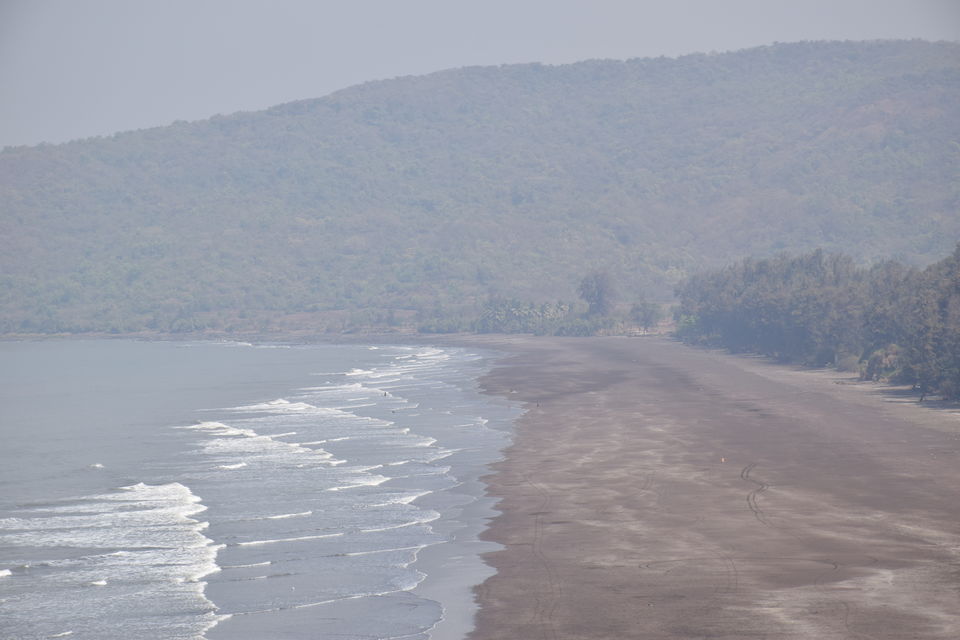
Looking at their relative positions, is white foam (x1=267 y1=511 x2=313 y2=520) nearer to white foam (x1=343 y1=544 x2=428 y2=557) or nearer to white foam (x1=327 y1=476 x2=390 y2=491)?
white foam (x1=327 y1=476 x2=390 y2=491)

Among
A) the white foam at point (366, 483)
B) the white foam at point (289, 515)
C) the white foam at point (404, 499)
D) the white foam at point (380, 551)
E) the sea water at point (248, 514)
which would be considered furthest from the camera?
the white foam at point (366, 483)

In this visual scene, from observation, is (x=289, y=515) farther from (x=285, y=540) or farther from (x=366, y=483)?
(x=366, y=483)

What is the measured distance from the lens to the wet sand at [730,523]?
21031 millimetres

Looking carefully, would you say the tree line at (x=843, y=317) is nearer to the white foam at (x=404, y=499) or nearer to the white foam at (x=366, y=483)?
the white foam at (x=366, y=483)

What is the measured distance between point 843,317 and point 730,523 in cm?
5384

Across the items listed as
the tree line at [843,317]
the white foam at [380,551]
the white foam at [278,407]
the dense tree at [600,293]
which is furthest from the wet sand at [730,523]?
the dense tree at [600,293]

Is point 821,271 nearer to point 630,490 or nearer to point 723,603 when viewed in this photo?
point 630,490

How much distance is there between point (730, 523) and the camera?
1132 inches

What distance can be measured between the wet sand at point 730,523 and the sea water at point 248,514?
1738 mm

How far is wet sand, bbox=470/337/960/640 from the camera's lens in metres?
21.0

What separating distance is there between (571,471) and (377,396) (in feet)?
108

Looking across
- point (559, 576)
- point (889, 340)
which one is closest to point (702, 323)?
point (889, 340)

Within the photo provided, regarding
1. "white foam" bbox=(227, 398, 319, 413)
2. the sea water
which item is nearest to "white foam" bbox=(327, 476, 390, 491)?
the sea water

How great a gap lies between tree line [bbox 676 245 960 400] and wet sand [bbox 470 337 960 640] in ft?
10.7
